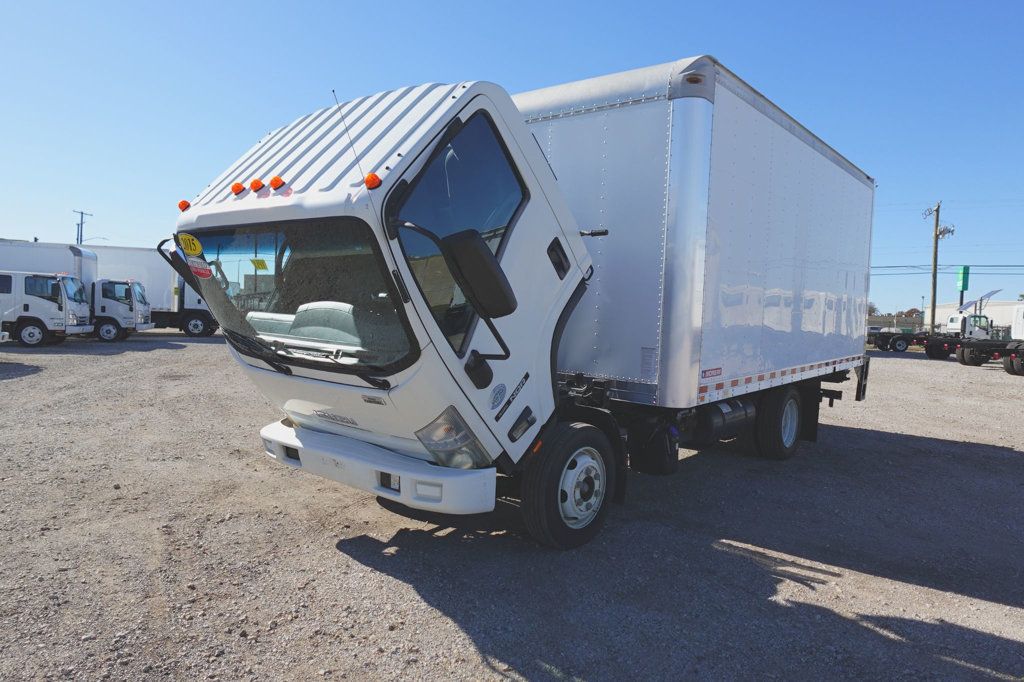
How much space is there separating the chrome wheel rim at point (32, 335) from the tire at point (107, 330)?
2.66 metres

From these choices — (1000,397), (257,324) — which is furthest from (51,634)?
(1000,397)

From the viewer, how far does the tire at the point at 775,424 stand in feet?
25.4

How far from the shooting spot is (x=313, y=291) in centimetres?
373

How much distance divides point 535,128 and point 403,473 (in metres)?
3.36

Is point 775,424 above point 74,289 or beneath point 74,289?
beneath

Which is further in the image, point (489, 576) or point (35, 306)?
point (35, 306)

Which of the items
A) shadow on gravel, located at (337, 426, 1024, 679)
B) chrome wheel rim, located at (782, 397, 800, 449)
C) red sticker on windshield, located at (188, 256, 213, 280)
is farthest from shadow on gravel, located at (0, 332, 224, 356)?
chrome wheel rim, located at (782, 397, 800, 449)

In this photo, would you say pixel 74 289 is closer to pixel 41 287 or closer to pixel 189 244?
pixel 41 287

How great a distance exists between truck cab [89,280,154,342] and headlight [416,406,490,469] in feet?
76.0

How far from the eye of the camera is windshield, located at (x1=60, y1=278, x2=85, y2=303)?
20.7m

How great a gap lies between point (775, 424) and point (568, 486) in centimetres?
407

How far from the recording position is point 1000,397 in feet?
50.7

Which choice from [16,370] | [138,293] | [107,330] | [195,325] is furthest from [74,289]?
[16,370]

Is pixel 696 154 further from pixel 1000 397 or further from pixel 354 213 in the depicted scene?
pixel 1000 397
